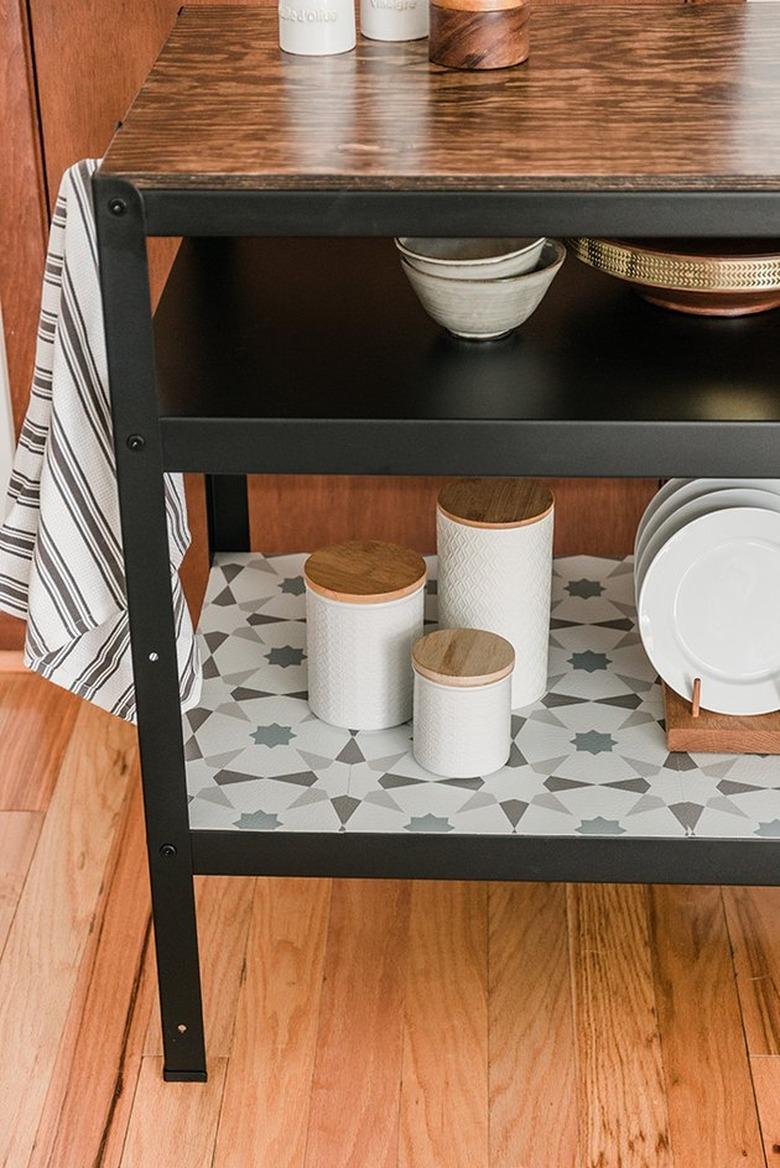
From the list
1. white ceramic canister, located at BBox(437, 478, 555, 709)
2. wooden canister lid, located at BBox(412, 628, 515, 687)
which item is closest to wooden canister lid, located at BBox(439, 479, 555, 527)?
white ceramic canister, located at BBox(437, 478, 555, 709)

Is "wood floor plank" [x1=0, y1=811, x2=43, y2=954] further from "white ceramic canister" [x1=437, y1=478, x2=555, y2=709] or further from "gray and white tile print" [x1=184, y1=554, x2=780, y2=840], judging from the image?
"white ceramic canister" [x1=437, y1=478, x2=555, y2=709]

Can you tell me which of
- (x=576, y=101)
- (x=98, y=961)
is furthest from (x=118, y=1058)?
(x=576, y=101)

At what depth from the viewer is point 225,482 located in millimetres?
1841

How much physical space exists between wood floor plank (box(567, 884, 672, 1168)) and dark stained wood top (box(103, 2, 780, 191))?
2.82 ft

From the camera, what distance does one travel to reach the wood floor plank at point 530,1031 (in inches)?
55.1

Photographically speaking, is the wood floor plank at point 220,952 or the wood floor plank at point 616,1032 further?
the wood floor plank at point 220,952

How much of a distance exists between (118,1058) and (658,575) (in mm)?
717

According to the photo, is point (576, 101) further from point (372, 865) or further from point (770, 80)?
point (372, 865)

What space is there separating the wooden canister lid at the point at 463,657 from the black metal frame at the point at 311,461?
150 mm

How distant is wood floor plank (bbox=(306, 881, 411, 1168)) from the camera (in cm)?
140

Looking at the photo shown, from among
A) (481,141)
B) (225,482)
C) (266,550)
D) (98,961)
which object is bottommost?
(98,961)

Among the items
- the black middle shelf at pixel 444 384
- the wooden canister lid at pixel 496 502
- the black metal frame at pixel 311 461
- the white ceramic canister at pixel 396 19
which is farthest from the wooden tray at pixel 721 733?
the white ceramic canister at pixel 396 19

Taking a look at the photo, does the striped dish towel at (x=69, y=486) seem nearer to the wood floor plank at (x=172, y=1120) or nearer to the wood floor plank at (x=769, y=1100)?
the wood floor plank at (x=172, y=1120)

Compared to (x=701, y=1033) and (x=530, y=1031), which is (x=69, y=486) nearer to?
(x=530, y=1031)
